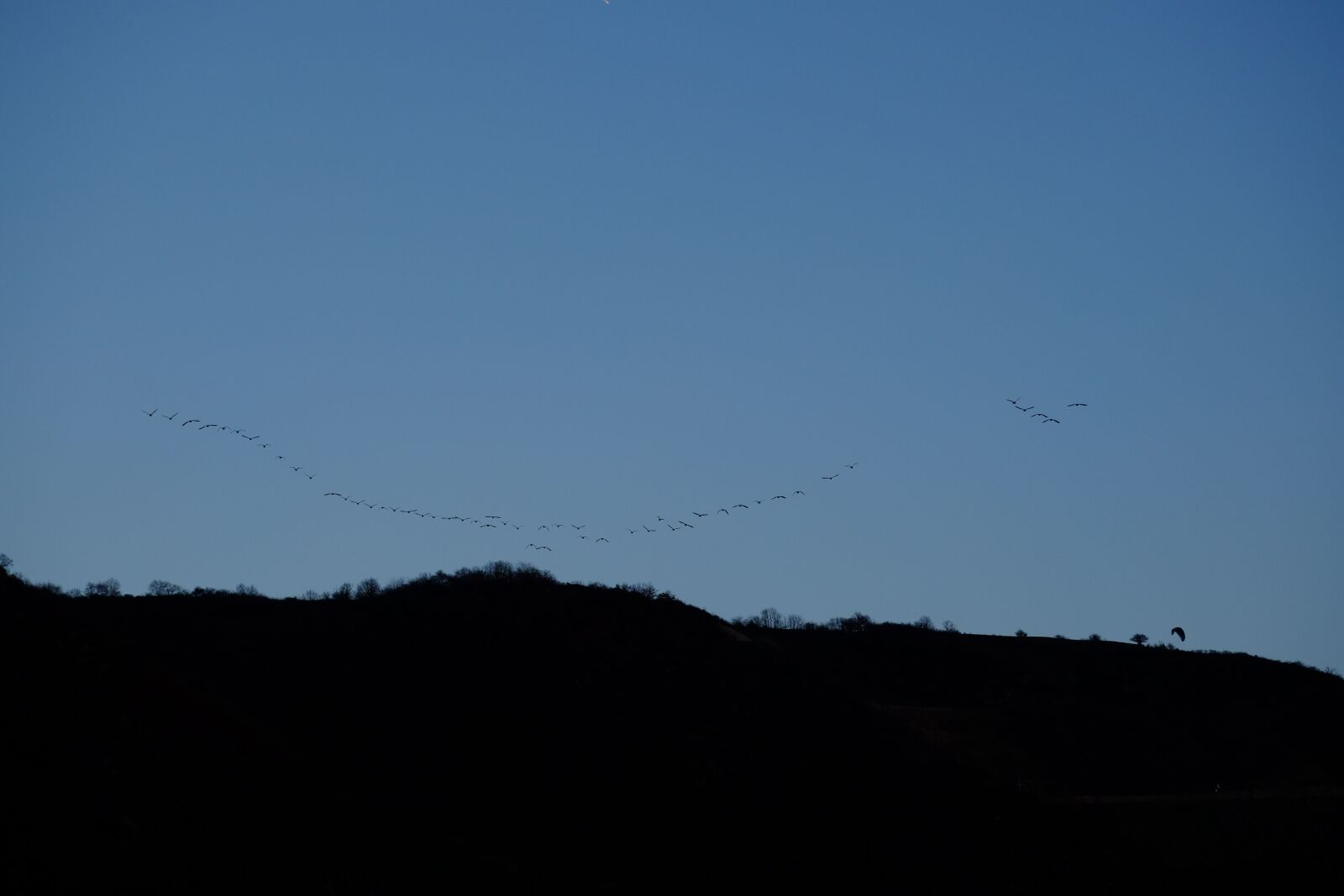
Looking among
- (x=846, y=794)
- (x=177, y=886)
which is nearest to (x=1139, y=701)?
(x=846, y=794)

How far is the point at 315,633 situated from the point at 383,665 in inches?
303

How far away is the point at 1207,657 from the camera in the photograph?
92.8 metres

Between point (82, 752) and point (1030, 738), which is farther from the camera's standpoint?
point (1030, 738)

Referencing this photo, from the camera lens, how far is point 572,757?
5469 cm

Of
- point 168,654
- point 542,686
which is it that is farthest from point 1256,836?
point 168,654

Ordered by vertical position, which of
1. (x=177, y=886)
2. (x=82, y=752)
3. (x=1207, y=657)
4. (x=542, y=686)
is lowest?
(x=177, y=886)

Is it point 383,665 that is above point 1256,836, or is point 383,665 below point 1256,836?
above

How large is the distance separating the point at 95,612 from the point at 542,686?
2747 cm

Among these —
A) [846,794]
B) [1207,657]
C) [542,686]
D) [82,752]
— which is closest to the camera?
[82,752]

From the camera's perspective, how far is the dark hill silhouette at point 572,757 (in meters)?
39.0

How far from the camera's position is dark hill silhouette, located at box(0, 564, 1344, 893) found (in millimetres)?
38969

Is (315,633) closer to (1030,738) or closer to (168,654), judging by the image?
(168,654)

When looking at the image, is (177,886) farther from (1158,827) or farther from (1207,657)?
(1207,657)

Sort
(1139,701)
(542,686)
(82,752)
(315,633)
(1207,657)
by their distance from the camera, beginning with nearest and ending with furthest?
1. (82,752)
2. (542,686)
3. (315,633)
4. (1139,701)
5. (1207,657)
